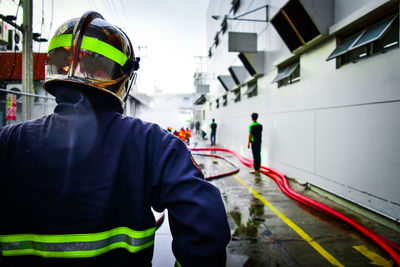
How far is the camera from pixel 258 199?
16.8ft

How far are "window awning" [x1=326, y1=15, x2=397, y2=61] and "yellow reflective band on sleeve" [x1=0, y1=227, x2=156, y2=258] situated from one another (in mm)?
4485

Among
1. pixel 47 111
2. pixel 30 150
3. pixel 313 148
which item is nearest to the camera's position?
pixel 30 150

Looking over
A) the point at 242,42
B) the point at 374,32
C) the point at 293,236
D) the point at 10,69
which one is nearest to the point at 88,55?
the point at 293,236

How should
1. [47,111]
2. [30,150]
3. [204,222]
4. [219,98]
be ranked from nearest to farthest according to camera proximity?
[204,222], [30,150], [47,111], [219,98]

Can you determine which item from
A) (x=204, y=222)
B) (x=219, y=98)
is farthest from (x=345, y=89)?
(x=219, y=98)

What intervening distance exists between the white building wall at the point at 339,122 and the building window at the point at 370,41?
179 mm

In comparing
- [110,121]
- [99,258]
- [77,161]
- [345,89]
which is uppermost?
[345,89]

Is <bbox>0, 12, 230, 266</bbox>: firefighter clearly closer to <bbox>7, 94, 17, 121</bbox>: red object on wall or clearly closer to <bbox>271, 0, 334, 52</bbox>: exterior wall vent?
<bbox>7, 94, 17, 121</bbox>: red object on wall

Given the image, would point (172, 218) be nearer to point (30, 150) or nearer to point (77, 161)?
point (77, 161)

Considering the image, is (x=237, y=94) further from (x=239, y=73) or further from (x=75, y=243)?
(x=75, y=243)

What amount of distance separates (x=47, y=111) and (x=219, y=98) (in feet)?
45.9

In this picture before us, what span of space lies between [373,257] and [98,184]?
3.47 m

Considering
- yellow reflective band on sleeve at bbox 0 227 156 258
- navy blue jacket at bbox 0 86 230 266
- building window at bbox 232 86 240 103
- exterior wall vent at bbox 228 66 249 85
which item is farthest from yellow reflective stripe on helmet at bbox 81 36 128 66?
building window at bbox 232 86 240 103

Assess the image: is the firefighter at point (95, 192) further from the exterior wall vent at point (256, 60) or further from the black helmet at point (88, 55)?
the exterior wall vent at point (256, 60)
